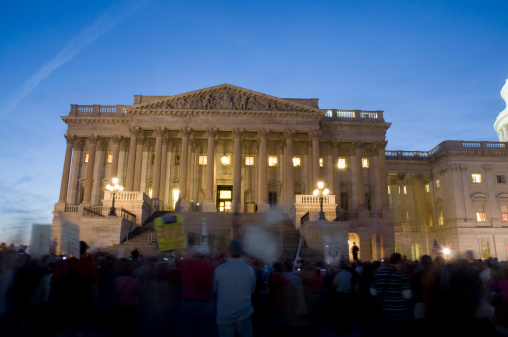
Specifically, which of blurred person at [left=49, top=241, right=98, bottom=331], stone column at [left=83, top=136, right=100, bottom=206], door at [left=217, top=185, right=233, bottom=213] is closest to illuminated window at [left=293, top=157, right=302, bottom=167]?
door at [left=217, top=185, right=233, bottom=213]

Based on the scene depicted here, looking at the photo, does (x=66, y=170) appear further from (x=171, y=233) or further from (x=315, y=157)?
(x=171, y=233)

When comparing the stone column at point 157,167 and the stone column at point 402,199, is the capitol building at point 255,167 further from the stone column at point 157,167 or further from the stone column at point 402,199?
the stone column at point 402,199

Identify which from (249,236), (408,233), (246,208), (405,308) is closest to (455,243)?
(408,233)

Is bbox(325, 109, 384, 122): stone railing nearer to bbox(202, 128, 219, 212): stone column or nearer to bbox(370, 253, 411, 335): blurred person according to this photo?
bbox(202, 128, 219, 212): stone column

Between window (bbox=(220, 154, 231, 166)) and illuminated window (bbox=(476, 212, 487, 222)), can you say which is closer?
window (bbox=(220, 154, 231, 166))

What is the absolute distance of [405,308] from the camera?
812 cm

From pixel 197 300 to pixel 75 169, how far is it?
44.3 m

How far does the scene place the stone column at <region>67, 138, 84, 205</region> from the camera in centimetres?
4744

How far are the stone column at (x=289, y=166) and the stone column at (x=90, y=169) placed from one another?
855 inches

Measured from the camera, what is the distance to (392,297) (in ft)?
26.5

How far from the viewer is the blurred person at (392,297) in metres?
7.99

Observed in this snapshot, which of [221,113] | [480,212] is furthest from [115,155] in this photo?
[480,212]

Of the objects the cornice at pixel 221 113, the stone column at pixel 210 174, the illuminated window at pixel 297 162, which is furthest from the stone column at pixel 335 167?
the stone column at pixel 210 174

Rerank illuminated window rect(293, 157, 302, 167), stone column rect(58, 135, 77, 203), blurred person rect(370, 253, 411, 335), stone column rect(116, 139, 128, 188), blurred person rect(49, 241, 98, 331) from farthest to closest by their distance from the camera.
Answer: illuminated window rect(293, 157, 302, 167), stone column rect(116, 139, 128, 188), stone column rect(58, 135, 77, 203), blurred person rect(370, 253, 411, 335), blurred person rect(49, 241, 98, 331)
